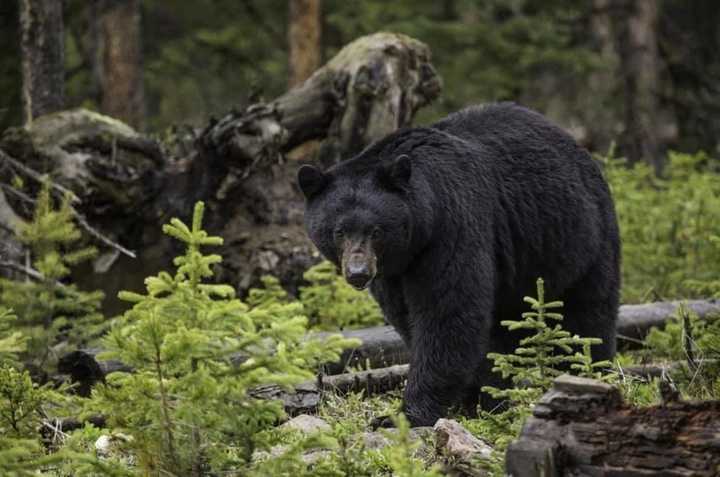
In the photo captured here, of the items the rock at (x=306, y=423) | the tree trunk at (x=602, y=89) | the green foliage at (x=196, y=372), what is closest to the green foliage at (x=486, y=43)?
the tree trunk at (x=602, y=89)

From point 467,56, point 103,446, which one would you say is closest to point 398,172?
point 103,446

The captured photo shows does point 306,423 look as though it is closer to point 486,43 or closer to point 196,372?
point 196,372

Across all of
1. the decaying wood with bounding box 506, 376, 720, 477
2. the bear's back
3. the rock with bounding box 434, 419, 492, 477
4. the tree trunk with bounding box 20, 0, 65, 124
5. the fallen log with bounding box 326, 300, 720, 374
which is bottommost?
the fallen log with bounding box 326, 300, 720, 374

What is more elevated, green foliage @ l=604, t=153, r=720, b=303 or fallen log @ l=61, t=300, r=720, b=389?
green foliage @ l=604, t=153, r=720, b=303

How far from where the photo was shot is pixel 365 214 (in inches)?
219

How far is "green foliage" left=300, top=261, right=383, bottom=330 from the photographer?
8.06 m

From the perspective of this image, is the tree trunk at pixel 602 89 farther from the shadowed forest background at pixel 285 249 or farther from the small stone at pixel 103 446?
the small stone at pixel 103 446

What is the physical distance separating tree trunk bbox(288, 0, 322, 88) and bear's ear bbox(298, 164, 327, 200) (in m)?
8.04

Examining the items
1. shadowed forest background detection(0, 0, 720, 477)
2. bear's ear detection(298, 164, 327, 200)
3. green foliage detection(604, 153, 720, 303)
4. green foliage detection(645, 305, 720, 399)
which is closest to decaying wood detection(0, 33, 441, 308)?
shadowed forest background detection(0, 0, 720, 477)

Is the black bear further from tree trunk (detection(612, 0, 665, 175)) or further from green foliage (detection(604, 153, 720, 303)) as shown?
tree trunk (detection(612, 0, 665, 175))

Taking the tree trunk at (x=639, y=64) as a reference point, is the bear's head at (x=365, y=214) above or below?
below

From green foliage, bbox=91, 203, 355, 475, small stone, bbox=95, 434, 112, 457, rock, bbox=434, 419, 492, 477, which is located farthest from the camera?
small stone, bbox=95, 434, 112, 457

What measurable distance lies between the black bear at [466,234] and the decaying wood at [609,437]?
1880 millimetres

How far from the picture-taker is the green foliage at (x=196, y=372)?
359 centimetres
